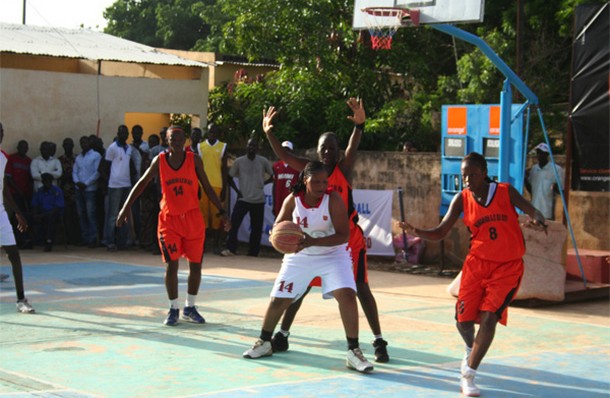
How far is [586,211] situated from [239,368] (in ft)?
28.5

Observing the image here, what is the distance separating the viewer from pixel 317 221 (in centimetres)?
841

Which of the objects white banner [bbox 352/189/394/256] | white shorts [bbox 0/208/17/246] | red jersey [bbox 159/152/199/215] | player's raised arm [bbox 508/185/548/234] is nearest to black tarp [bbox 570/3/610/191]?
white banner [bbox 352/189/394/256]

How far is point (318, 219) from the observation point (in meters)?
8.41

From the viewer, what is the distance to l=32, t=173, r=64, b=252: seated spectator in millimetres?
17859

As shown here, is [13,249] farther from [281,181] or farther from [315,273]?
[281,181]

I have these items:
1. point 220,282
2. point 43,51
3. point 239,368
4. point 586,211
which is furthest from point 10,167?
point 239,368

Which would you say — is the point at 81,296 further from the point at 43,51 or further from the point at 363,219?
the point at 43,51

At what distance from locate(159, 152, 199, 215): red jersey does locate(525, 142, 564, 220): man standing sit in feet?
21.2

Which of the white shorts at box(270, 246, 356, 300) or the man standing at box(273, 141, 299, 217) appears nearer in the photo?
the white shorts at box(270, 246, 356, 300)

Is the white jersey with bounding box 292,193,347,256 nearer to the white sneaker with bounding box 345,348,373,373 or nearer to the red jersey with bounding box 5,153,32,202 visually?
the white sneaker with bounding box 345,348,373,373

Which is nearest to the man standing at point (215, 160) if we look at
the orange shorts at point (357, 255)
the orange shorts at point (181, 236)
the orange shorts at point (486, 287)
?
the orange shorts at point (181, 236)

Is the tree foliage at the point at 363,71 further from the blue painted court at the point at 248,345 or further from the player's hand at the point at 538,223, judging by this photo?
the player's hand at the point at 538,223

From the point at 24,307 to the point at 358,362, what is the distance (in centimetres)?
446

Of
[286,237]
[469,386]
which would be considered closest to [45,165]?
[286,237]
